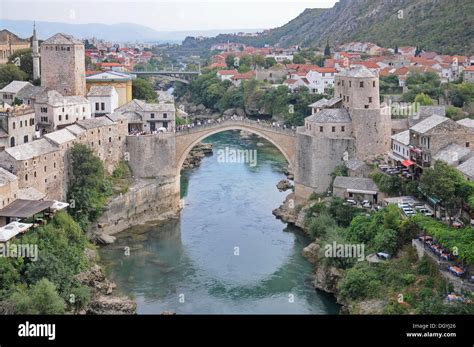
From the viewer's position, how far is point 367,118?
2653 centimetres

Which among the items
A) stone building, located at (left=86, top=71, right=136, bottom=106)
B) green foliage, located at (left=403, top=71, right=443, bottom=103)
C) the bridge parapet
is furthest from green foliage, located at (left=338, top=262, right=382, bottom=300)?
green foliage, located at (left=403, top=71, right=443, bottom=103)

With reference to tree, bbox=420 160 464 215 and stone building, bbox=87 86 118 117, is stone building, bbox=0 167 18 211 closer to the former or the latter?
stone building, bbox=87 86 118 117

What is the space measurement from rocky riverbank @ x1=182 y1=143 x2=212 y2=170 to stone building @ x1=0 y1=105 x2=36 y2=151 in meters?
11.0

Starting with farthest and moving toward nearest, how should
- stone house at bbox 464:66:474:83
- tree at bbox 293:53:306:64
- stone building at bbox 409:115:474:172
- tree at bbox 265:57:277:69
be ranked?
1. tree at bbox 293:53:306:64
2. tree at bbox 265:57:277:69
3. stone house at bbox 464:66:474:83
4. stone building at bbox 409:115:474:172

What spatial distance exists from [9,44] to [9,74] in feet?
27.8

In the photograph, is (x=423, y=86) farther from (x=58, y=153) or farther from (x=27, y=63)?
(x=58, y=153)

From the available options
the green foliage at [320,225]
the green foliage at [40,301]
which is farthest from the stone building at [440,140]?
the green foliage at [40,301]

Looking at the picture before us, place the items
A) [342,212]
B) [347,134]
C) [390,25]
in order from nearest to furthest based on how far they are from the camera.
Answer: [342,212]
[347,134]
[390,25]

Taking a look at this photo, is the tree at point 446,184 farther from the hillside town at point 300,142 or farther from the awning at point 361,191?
the awning at point 361,191

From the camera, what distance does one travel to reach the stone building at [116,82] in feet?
108

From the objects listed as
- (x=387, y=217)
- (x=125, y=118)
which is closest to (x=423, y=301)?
(x=387, y=217)

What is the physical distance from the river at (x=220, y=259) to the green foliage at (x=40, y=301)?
263 cm

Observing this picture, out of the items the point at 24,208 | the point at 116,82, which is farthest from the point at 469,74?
the point at 24,208

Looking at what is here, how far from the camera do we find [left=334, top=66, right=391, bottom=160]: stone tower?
26.5m
